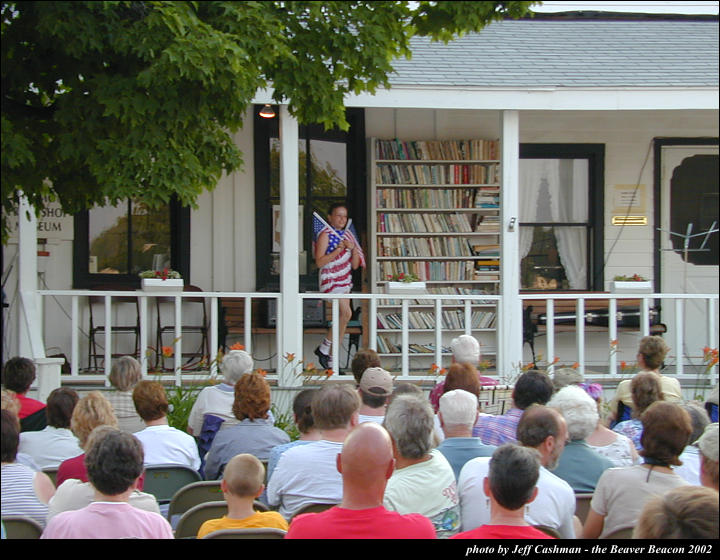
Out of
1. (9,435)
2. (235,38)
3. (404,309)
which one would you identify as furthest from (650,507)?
(404,309)

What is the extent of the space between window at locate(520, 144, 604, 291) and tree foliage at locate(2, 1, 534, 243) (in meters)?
5.46

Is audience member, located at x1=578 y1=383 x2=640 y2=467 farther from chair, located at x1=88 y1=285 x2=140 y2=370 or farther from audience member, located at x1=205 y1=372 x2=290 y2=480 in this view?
chair, located at x1=88 y1=285 x2=140 y2=370

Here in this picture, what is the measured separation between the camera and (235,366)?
660 cm

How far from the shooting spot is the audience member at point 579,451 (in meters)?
4.90

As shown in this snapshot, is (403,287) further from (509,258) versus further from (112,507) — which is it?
(112,507)

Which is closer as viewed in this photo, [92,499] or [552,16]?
[92,499]

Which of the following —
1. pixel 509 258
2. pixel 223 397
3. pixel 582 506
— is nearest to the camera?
pixel 582 506

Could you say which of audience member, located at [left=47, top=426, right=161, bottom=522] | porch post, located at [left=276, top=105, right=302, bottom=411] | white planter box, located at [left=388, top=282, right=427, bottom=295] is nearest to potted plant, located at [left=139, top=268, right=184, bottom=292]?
porch post, located at [left=276, top=105, right=302, bottom=411]

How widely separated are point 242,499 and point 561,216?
8481 millimetres

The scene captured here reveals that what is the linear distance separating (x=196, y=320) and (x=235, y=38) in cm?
598

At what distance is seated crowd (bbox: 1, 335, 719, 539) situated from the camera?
337 centimetres

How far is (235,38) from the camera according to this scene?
543cm

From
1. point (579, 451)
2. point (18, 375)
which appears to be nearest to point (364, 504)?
point (579, 451)

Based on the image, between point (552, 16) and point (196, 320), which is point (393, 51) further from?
point (552, 16)
